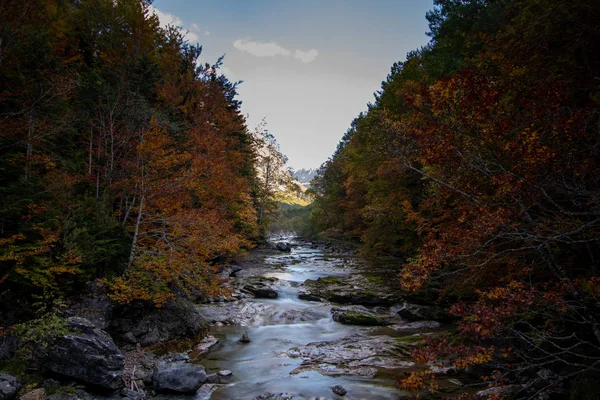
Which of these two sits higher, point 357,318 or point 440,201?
point 440,201

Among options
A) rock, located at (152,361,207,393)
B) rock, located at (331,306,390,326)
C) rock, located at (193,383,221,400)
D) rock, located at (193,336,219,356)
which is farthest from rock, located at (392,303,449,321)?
rock, located at (152,361,207,393)

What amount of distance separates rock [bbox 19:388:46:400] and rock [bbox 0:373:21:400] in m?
0.22

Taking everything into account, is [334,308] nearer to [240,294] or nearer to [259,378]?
→ [240,294]

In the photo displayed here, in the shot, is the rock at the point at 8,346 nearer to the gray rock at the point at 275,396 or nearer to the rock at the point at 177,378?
the rock at the point at 177,378

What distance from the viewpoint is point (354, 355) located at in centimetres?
1038

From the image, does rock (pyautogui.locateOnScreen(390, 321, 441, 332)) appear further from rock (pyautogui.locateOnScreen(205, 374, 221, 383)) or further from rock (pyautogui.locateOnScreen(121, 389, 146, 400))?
rock (pyautogui.locateOnScreen(121, 389, 146, 400))

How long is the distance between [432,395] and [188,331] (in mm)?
8584

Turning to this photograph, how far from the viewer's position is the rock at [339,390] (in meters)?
7.91

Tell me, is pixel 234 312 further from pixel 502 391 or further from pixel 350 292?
pixel 502 391

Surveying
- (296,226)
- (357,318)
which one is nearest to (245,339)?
(357,318)

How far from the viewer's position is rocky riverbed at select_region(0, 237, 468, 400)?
7523 mm

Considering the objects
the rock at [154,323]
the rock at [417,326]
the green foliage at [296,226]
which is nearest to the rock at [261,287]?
the rock at [154,323]

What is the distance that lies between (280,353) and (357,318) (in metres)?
4.32

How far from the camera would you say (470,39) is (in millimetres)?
16609
